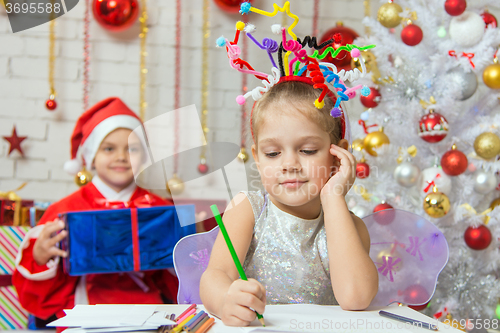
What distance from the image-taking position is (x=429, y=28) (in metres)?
1.63

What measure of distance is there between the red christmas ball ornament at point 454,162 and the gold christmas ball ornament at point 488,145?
61 mm

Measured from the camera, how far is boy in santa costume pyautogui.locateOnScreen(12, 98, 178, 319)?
4.61 feet

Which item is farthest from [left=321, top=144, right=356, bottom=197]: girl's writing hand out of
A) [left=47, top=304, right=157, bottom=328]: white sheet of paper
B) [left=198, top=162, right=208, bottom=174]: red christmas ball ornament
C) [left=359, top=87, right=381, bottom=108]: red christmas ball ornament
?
[left=198, top=162, right=208, bottom=174]: red christmas ball ornament

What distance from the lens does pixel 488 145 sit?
1.50 metres

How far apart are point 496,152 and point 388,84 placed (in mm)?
456

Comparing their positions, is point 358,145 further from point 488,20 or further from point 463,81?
point 488,20

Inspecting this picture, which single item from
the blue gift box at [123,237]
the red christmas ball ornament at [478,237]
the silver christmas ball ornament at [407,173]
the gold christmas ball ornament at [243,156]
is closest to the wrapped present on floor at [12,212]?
the blue gift box at [123,237]

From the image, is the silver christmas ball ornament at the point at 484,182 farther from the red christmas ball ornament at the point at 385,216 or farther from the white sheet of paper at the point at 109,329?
the white sheet of paper at the point at 109,329

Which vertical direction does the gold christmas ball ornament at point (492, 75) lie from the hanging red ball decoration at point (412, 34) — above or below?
below

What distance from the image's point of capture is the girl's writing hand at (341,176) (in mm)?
842

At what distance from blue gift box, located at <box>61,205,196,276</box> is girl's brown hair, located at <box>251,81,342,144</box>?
0.47 m

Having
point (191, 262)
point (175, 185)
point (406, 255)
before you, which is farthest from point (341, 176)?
point (175, 185)

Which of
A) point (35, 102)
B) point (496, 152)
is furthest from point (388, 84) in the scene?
point (35, 102)
